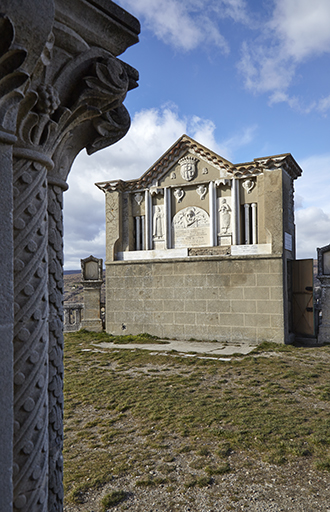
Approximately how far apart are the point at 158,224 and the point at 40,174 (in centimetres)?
955

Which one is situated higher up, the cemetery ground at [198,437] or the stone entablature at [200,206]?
the stone entablature at [200,206]

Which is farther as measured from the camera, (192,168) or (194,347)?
(192,168)

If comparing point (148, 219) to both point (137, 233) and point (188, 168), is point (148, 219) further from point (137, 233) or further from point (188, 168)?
point (188, 168)

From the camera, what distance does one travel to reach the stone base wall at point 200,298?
957cm

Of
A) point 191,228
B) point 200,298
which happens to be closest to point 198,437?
point 200,298

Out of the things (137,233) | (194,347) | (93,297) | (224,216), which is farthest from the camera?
(93,297)

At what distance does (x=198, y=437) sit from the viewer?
13.7 feet

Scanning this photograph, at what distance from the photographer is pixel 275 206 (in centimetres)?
966

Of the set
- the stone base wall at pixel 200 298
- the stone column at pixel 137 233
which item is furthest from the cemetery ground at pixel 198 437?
the stone column at pixel 137 233

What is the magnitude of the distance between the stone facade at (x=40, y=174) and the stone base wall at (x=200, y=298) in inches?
320

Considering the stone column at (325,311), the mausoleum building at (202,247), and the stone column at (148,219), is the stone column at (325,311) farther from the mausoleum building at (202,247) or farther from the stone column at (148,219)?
the stone column at (148,219)

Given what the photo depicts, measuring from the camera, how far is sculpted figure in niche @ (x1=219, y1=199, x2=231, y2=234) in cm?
1035

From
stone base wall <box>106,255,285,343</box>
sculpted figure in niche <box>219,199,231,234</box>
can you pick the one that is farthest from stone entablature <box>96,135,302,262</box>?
stone base wall <box>106,255,285,343</box>

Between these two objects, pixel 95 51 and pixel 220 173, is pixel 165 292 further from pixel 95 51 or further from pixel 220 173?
pixel 95 51
